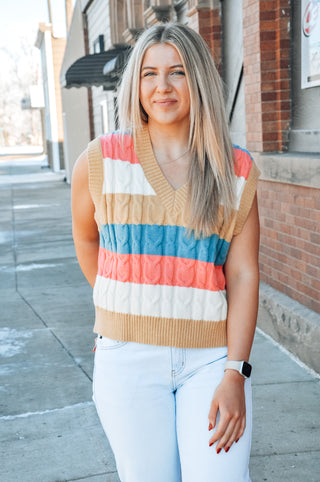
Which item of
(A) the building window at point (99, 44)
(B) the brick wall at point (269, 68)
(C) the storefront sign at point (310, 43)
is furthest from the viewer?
(A) the building window at point (99, 44)

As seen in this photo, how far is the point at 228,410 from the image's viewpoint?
1989 mm

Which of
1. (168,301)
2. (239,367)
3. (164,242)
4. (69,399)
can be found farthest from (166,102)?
(69,399)

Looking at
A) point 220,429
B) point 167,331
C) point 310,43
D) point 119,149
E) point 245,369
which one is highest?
point 310,43

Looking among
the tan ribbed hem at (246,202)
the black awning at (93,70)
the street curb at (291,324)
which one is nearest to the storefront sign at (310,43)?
the street curb at (291,324)

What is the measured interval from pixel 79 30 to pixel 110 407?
19573mm

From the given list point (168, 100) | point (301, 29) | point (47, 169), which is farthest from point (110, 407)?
point (47, 169)

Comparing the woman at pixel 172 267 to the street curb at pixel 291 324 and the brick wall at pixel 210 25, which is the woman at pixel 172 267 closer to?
the street curb at pixel 291 324

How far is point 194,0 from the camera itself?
7910mm

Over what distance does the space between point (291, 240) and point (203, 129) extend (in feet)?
12.2

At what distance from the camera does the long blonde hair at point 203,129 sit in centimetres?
210

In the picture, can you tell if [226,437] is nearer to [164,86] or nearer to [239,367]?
[239,367]

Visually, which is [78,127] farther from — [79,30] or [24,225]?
[24,225]

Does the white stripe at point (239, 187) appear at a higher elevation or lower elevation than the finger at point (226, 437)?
higher

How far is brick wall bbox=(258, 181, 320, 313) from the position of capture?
5270 mm
